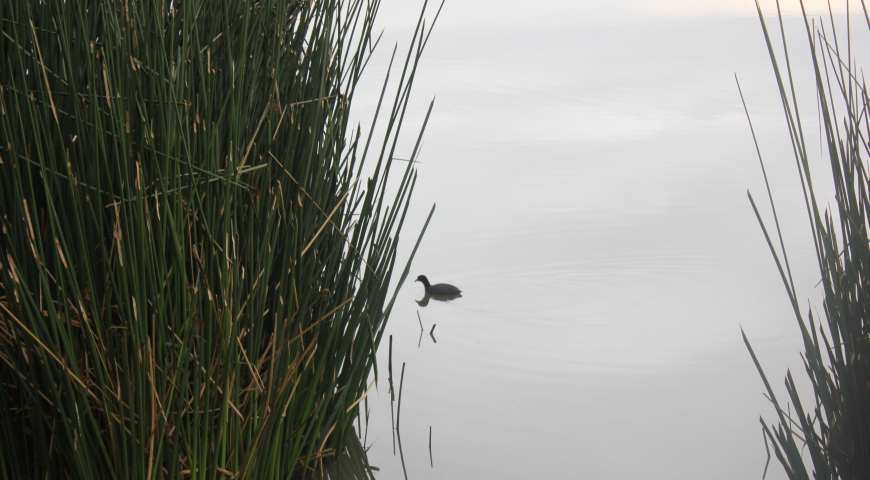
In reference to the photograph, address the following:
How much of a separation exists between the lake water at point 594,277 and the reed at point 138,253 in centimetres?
75

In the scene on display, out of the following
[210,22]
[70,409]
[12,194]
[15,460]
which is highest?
[210,22]

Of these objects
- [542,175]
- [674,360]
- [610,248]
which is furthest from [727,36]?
[674,360]

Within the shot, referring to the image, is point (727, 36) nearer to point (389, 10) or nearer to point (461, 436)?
point (389, 10)

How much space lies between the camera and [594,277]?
121 inches

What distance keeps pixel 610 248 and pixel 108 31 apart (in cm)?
262

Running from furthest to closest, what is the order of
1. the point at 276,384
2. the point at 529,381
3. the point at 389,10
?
the point at 389,10, the point at 529,381, the point at 276,384

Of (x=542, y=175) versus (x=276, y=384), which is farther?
(x=542, y=175)

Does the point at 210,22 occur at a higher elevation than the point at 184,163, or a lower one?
higher

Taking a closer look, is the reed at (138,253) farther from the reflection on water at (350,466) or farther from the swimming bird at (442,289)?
the swimming bird at (442,289)

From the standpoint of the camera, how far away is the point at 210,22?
1.38 meters

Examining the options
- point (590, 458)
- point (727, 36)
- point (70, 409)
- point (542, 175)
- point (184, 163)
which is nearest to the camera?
point (70, 409)

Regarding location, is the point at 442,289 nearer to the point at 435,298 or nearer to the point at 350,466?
the point at 435,298

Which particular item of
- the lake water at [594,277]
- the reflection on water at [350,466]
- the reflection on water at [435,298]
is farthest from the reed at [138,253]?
the reflection on water at [435,298]

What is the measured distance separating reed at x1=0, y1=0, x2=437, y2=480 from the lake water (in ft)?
2.47
